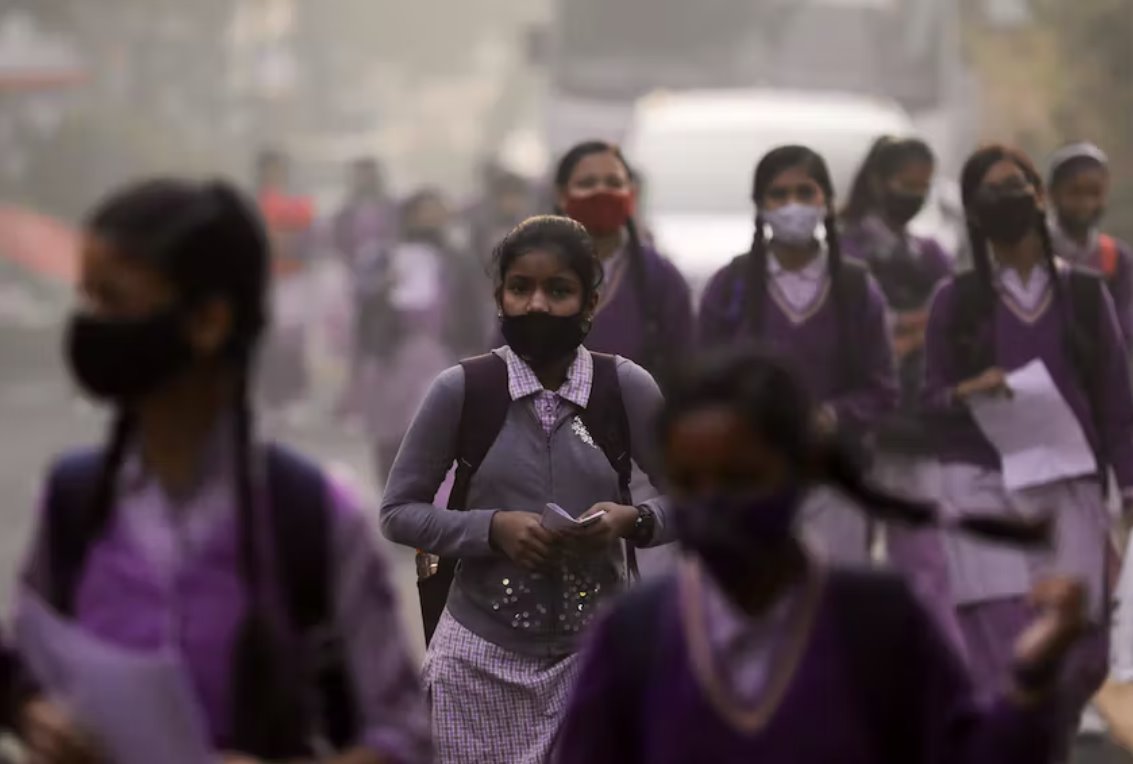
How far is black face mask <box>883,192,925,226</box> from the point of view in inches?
391

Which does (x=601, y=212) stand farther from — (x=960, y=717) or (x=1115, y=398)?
(x=960, y=717)

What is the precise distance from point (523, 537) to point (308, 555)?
1935mm

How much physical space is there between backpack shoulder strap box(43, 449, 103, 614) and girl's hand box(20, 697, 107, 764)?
16 cm

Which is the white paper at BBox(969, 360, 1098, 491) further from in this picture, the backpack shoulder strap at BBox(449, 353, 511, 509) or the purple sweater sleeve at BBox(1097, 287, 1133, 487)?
the backpack shoulder strap at BBox(449, 353, 511, 509)

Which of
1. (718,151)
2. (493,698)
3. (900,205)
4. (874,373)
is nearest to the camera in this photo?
(493,698)

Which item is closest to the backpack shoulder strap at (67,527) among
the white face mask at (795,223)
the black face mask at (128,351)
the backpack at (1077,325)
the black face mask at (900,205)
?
the black face mask at (128,351)

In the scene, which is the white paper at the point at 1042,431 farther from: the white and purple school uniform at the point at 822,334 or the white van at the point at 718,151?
the white van at the point at 718,151

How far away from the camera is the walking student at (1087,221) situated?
10.0 meters

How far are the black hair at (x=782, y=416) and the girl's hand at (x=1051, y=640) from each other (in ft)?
0.68

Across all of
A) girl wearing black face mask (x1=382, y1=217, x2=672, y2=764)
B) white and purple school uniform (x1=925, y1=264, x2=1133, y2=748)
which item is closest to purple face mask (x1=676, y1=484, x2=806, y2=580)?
girl wearing black face mask (x1=382, y1=217, x2=672, y2=764)

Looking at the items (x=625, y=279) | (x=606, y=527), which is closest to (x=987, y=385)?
(x=625, y=279)

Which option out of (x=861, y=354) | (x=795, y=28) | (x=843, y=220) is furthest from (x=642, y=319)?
(x=795, y=28)

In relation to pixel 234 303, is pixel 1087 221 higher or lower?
lower

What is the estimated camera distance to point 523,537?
5707 mm
